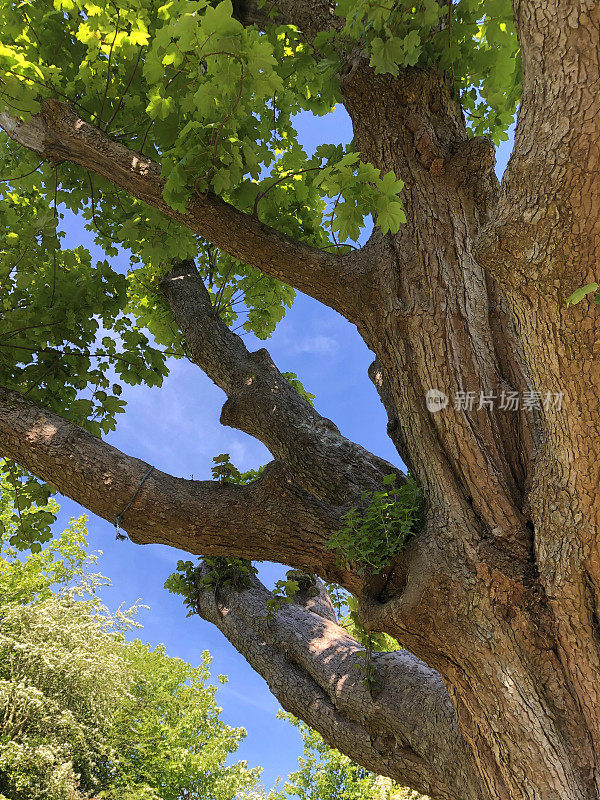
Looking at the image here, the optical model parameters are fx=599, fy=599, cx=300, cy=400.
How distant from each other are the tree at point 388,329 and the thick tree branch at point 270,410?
0.09ft

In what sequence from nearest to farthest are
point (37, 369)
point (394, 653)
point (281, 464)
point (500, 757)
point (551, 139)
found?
point (551, 139)
point (500, 757)
point (281, 464)
point (394, 653)
point (37, 369)

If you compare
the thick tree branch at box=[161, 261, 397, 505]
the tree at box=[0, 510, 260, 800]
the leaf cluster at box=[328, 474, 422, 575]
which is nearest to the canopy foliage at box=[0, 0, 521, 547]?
the thick tree branch at box=[161, 261, 397, 505]

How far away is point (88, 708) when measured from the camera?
1276cm

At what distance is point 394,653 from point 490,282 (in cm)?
253

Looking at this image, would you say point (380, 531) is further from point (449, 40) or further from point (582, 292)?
point (449, 40)

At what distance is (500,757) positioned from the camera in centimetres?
264

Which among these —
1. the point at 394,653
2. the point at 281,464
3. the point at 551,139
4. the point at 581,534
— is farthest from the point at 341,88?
the point at 394,653

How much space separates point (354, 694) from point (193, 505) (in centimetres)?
166

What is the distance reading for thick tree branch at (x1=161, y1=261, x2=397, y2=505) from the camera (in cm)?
417

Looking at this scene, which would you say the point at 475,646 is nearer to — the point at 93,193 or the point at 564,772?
the point at 564,772

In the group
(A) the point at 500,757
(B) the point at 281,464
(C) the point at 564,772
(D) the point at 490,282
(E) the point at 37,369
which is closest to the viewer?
(C) the point at 564,772

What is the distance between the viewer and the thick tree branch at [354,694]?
3.36 meters

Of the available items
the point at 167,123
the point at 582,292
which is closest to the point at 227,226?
the point at 167,123

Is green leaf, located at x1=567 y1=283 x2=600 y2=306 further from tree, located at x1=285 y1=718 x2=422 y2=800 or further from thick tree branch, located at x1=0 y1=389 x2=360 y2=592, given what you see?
tree, located at x1=285 y1=718 x2=422 y2=800
